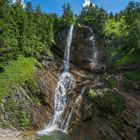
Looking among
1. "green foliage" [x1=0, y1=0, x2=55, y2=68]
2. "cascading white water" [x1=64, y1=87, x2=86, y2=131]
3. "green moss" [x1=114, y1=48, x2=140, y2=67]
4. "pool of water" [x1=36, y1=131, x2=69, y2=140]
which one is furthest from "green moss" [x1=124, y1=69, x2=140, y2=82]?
"green foliage" [x1=0, y1=0, x2=55, y2=68]

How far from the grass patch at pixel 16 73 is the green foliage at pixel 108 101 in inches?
425

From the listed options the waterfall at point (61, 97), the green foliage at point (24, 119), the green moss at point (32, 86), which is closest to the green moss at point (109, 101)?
the waterfall at point (61, 97)

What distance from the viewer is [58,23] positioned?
202ft

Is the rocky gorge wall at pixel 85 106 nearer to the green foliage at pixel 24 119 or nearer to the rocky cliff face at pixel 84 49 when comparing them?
the green foliage at pixel 24 119

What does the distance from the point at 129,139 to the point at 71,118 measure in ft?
27.6

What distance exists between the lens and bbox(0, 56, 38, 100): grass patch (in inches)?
1532

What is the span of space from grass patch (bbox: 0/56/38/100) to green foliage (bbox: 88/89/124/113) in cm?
1079

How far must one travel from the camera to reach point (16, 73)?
4172cm

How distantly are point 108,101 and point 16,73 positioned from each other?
14640 mm

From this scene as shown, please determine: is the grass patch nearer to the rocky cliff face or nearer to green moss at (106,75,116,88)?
the rocky cliff face

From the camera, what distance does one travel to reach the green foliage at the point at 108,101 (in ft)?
107

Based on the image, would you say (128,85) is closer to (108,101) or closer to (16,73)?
(108,101)

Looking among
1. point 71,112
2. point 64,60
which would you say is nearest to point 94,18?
point 64,60

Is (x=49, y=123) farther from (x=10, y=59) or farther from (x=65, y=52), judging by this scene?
(x=65, y=52)
